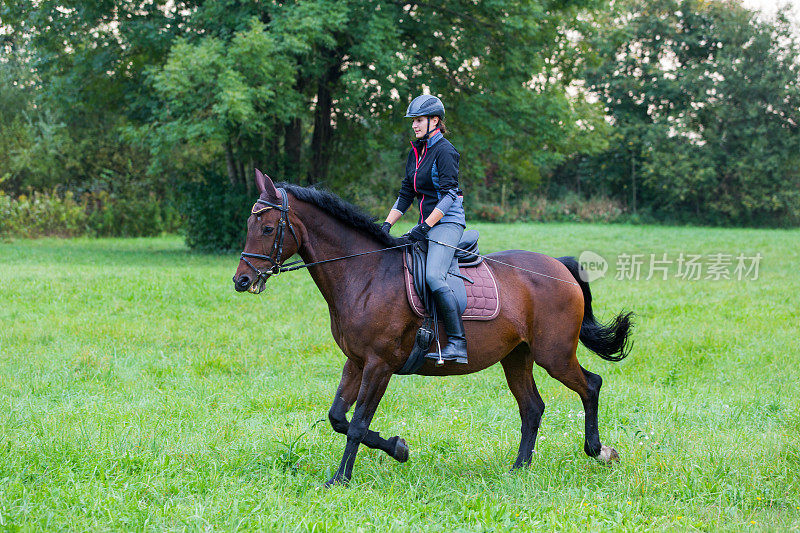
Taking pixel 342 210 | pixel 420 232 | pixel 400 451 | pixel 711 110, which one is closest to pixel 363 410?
pixel 400 451

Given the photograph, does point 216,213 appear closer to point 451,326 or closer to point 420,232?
point 420,232

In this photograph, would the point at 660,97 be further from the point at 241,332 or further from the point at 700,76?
the point at 241,332

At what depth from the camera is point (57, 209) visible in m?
28.6

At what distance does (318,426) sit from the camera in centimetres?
668

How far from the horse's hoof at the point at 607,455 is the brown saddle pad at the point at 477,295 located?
1.44 meters

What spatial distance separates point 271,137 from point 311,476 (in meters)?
15.9

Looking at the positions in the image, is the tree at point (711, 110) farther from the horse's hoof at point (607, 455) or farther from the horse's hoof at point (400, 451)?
the horse's hoof at point (400, 451)

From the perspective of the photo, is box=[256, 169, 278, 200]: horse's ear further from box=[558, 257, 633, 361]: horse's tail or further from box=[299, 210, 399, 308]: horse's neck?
box=[558, 257, 633, 361]: horse's tail

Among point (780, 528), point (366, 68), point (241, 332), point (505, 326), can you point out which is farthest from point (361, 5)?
point (780, 528)

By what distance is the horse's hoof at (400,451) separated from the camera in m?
5.36

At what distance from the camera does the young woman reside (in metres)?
5.33

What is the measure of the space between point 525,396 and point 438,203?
1.83m

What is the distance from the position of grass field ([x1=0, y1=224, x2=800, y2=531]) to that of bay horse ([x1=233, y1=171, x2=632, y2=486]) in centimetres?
43

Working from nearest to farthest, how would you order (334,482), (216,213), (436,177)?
(334,482) → (436,177) → (216,213)
